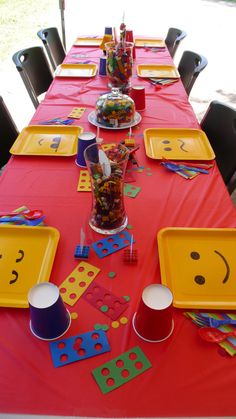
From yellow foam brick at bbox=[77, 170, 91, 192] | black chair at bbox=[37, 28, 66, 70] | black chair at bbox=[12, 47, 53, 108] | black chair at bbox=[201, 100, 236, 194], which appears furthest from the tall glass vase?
black chair at bbox=[37, 28, 66, 70]

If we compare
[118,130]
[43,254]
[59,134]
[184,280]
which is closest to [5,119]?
[59,134]

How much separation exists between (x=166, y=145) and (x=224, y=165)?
0.88ft

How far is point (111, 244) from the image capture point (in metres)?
0.68

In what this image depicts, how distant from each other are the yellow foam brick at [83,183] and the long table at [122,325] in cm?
1

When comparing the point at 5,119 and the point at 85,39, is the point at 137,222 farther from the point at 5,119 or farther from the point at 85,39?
the point at 85,39

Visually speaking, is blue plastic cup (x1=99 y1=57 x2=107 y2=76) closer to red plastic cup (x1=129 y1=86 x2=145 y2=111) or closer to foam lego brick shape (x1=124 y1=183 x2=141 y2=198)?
red plastic cup (x1=129 y1=86 x2=145 y2=111)

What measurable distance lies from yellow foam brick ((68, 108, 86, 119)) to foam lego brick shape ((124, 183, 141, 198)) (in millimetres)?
470

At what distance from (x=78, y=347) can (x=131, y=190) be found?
45cm

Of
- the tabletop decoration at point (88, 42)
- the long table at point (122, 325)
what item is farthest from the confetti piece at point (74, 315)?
the tabletop decoration at point (88, 42)

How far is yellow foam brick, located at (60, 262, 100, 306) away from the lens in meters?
0.58

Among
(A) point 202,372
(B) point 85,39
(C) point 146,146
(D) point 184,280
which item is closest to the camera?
(A) point 202,372

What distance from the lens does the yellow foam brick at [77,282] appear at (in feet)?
1.91

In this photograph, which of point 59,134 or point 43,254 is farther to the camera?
point 59,134

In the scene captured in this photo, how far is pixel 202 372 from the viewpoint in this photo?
48 centimetres
